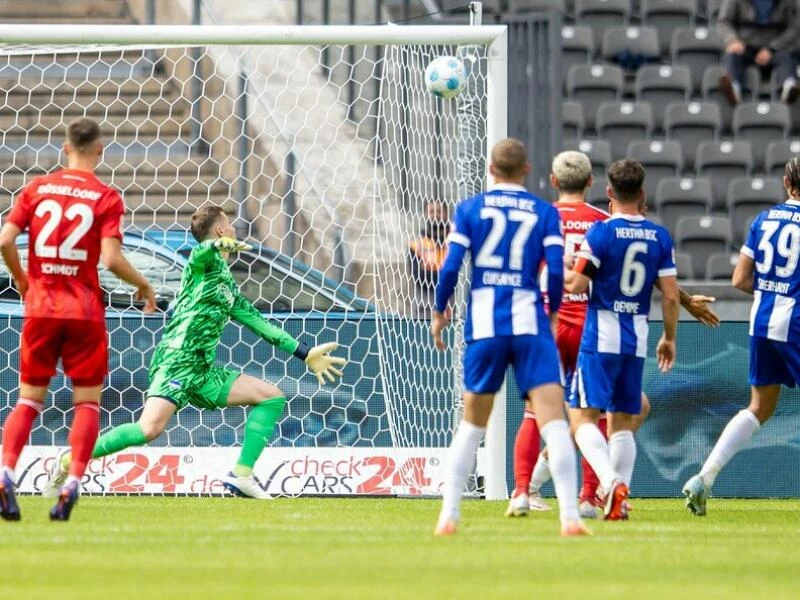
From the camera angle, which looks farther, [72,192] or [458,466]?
[72,192]

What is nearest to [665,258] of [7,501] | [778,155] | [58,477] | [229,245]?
[229,245]

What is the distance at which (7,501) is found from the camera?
7.52 metres

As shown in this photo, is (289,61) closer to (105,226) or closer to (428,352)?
(428,352)

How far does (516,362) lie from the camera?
22.7 feet

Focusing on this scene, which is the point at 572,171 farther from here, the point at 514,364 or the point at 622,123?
the point at 622,123

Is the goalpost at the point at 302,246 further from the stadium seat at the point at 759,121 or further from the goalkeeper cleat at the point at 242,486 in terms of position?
the stadium seat at the point at 759,121

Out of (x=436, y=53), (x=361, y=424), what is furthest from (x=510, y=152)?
(x=436, y=53)

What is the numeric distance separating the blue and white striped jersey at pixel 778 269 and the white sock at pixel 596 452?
1.19m

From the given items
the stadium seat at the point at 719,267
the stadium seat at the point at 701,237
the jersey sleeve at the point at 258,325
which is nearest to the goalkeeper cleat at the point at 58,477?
the jersey sleeve at the point at 258,325

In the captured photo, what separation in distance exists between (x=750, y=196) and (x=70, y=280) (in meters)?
9.21

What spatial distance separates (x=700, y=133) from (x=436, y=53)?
5298 millimetres

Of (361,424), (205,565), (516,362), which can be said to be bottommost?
(361,424)

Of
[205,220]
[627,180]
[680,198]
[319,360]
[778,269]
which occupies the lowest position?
[319,360]

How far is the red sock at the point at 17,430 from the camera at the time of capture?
24.8 feet
